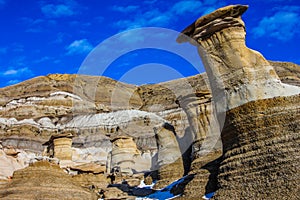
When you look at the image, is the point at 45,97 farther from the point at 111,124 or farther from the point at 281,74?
the point at 281,74

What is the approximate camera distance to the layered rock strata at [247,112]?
13.4m

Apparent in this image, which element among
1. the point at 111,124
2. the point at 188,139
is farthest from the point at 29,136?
the point at 188,139

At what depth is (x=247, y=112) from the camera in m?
15.2

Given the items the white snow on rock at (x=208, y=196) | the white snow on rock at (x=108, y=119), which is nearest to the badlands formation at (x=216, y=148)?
the white snow on rock at (x=208, y=196)

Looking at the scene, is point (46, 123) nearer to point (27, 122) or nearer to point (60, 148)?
point (27, 122)

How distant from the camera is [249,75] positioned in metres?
15.8

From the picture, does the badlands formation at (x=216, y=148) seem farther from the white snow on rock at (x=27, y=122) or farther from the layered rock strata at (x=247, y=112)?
the white snow on rock at (x=27, y=122)

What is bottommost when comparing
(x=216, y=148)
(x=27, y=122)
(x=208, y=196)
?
(x=208, y=196)

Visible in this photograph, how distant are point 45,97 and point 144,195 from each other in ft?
178

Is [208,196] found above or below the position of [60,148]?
below

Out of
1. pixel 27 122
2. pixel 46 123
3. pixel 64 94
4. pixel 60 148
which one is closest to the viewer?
pixel 60 148

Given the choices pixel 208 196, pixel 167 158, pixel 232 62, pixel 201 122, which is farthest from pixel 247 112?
pixel 167 158

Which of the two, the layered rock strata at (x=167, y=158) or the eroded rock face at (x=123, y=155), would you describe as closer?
the layered rock strata at (x=167, y=158)

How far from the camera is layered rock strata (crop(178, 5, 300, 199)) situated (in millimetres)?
13414
